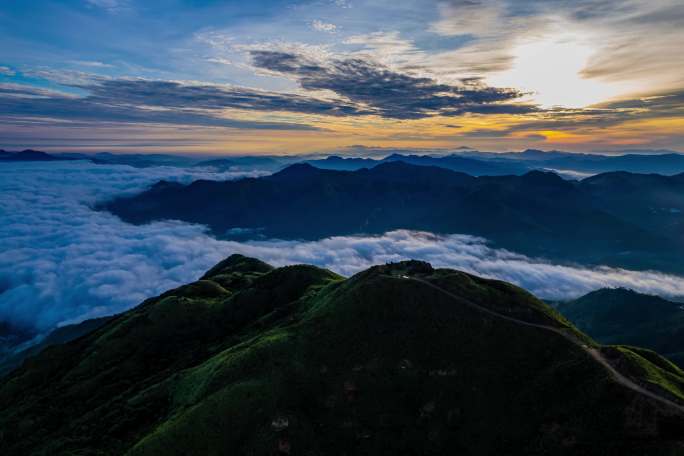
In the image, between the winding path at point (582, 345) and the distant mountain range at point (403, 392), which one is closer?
the winding path at point (582, 345)

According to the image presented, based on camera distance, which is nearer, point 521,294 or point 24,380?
point 521,294

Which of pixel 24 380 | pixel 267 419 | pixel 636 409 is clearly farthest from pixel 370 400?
pixel 24 380

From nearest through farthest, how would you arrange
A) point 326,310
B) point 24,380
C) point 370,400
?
point 370,400
point 326,310
point 24,380

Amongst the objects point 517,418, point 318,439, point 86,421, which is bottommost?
point 86,421

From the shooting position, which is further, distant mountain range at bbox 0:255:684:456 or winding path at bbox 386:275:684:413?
distant mountain range at bbox 0:255:684:456

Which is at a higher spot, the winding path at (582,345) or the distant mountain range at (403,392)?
the winding path at (582,345)

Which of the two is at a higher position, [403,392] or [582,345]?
[582,345]

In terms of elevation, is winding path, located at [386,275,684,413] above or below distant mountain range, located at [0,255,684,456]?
above

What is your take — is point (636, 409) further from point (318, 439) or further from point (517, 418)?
point (318, 439)
